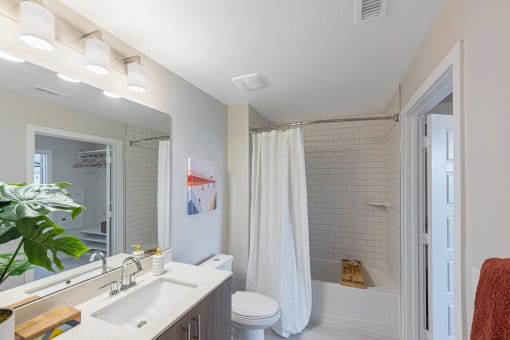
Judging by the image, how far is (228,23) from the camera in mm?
1302

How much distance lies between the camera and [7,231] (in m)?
0.70

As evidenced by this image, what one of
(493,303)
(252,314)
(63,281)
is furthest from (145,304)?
(493,303)

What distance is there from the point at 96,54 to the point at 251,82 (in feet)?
3.77

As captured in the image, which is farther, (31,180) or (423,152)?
(423,152)

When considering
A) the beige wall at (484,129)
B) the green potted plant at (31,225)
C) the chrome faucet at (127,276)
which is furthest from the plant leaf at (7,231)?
the beige wall at (484,129)

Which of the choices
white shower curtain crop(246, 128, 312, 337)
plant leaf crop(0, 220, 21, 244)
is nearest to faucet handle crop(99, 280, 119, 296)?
plant leaf crop(0, 220, 21, 244)

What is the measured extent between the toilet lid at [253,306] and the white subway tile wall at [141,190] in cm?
86

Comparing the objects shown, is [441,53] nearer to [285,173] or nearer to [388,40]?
[388,40]

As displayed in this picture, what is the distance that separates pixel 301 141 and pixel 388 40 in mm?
1105

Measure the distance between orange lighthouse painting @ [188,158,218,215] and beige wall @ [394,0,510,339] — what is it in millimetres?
1779

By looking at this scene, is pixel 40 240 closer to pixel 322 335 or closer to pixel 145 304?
pixel 145 304

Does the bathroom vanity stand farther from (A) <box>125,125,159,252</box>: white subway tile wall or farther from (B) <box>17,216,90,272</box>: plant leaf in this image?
(B) <box>17,216,90,272</box>: plant leaf

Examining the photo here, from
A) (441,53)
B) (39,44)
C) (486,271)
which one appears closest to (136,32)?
(39,44)

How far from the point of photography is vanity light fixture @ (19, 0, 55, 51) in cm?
95
